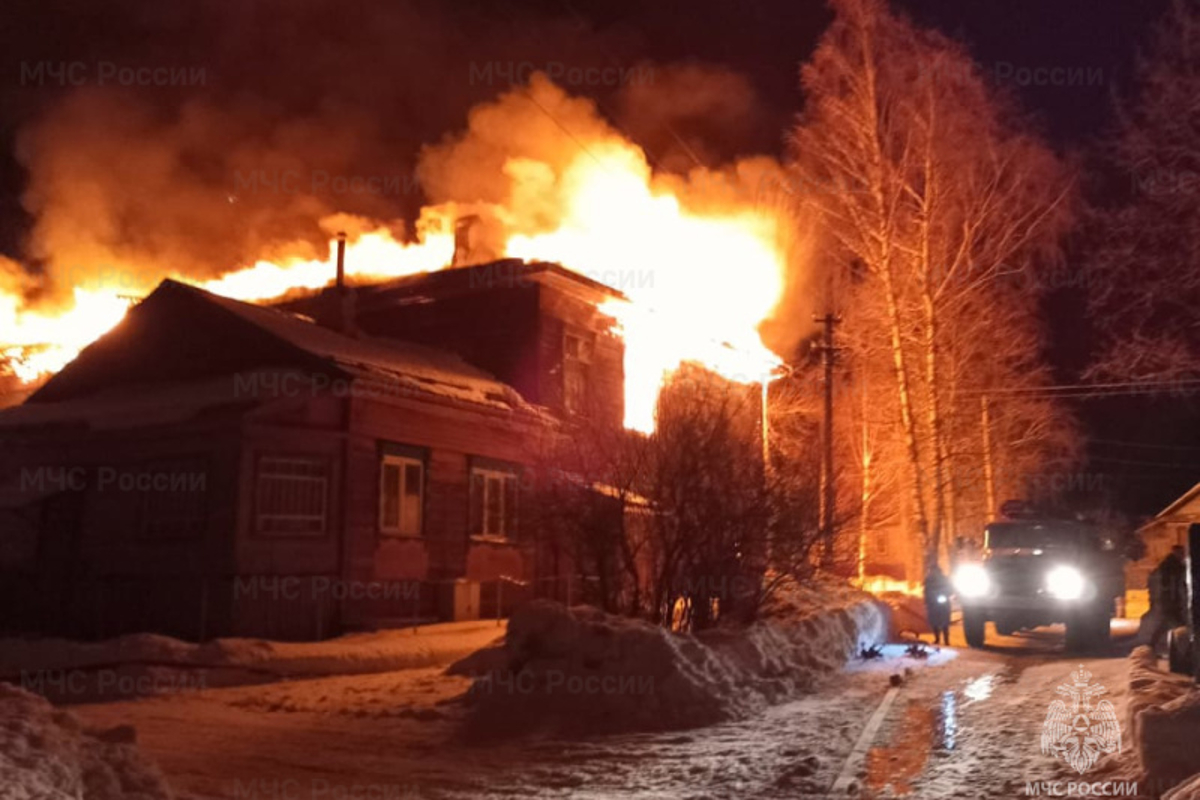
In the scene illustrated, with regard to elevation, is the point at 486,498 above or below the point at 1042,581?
above

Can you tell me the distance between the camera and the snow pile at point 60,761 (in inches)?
248

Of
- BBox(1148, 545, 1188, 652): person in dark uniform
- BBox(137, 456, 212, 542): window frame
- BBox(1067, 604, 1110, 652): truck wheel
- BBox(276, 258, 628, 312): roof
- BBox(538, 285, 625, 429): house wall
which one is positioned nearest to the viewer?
BBox(1148, 545, 1188, 652): person in dark uniform

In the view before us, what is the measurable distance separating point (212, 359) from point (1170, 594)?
17.7 m

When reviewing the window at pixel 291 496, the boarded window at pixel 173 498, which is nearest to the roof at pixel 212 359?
the boarded window at pixel 173 498

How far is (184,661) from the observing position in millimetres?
15453

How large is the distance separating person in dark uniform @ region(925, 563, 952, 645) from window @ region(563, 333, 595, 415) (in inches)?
385

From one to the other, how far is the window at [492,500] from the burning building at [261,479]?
0.05m

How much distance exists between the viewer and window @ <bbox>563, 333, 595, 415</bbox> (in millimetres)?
27953

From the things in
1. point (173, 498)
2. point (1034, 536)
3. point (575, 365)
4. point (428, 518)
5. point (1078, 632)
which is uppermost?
point (575, 365)

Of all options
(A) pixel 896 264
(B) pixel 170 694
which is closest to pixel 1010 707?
(B) pixel 170 694

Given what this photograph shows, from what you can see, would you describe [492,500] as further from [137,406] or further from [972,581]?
[972,581]

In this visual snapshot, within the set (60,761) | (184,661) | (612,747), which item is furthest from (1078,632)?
(60,761)

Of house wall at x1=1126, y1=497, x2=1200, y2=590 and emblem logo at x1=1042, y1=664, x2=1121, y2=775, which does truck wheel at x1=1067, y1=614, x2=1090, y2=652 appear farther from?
house wall at x1=1126, y1=497, x2=1200, y2=590

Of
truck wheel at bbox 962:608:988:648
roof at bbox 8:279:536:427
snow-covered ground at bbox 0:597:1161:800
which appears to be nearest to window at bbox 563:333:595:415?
roof at bbox 8:279:536:427
